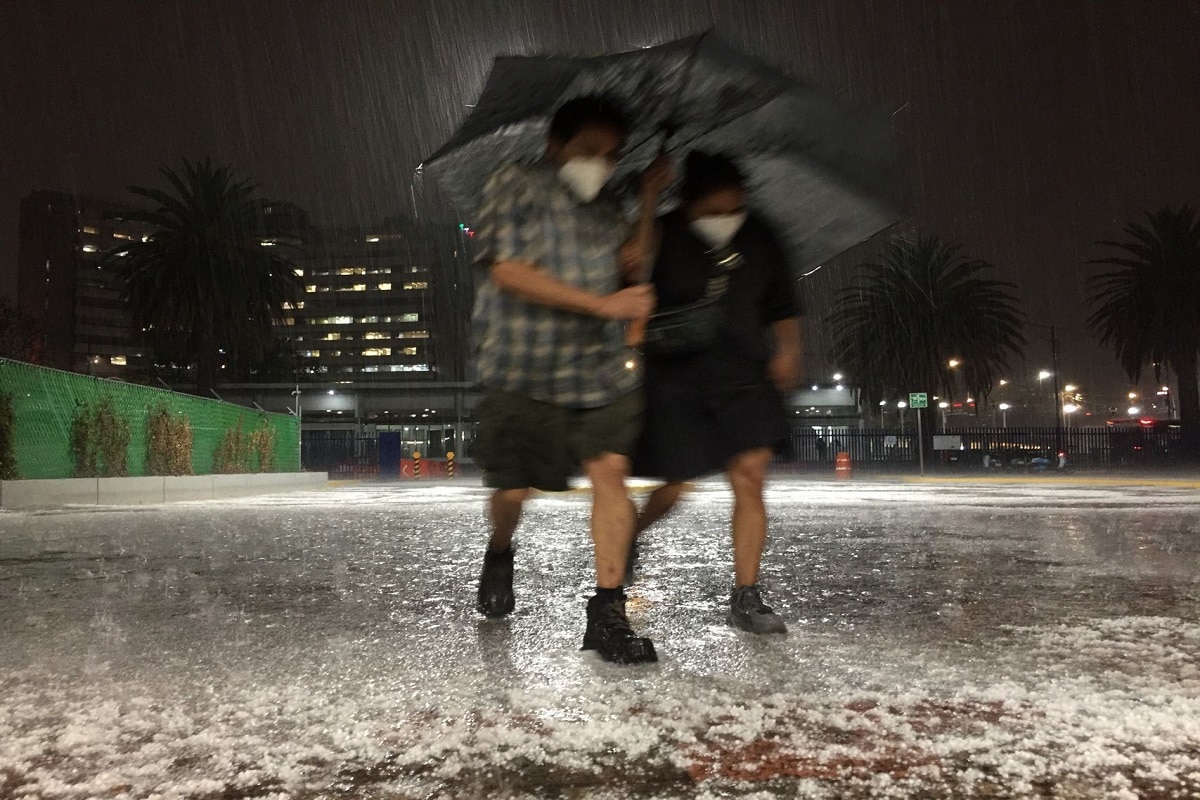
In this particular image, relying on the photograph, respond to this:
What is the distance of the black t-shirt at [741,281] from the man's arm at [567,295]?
454mm

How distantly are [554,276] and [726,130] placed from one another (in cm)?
103

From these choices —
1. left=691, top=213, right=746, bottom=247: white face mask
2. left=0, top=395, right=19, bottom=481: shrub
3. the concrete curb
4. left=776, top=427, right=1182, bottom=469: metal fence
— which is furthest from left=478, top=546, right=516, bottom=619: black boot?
left=776, top=427, right=1182, bottom=469: metal fence

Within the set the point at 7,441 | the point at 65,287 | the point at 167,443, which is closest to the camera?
the point at 7,441

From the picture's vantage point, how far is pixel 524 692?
2559 millimetres

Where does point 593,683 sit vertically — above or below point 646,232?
below

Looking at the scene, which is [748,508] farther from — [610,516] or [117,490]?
[117,490]

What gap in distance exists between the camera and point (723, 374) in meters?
3.52

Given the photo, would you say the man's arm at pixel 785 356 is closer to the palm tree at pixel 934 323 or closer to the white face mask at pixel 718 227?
the white face mask at pixel 718 227

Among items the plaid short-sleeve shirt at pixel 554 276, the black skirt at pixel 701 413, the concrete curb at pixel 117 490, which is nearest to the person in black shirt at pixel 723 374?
the black skirt at pixel 701 413

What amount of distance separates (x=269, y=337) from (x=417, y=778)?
116 ft

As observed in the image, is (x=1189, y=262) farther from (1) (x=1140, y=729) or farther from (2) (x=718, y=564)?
(1) (x=1140, y=729)

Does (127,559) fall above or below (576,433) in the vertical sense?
below

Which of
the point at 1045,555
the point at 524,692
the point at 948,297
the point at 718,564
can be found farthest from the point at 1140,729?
the point at 948,297

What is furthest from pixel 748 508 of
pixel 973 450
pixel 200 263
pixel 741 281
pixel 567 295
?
pixel 973 450
